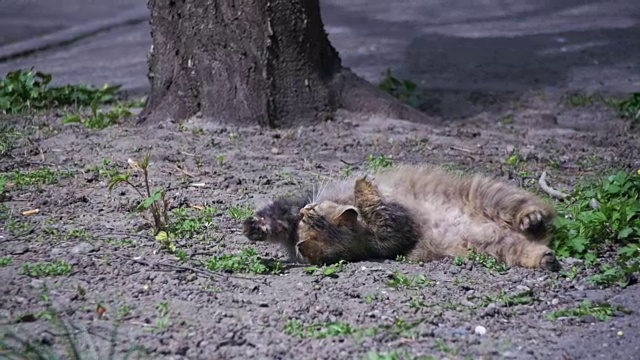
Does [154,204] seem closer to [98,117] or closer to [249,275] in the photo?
[249,275]

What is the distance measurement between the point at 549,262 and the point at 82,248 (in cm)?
223

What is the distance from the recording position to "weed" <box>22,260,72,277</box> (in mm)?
4590

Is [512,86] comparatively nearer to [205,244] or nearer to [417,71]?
[417,71]

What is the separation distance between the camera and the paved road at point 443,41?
1014 centimetres

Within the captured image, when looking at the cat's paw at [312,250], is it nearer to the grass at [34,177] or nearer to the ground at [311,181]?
the ground at [311,181]

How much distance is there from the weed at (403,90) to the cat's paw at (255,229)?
12.9ft

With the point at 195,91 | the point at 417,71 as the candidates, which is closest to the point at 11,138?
the point at 195,91

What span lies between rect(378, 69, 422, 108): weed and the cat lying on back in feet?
11.4

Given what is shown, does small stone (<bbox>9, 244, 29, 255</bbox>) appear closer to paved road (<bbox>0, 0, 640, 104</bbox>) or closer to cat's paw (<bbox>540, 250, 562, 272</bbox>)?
cat's paw (<bbox>540, 250, 562, 272</bbox>)

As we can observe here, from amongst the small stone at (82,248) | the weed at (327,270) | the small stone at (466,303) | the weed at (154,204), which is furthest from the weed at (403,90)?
the small stone at (466,303)

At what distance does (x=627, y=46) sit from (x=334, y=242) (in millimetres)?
6810

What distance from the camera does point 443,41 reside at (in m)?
11.6

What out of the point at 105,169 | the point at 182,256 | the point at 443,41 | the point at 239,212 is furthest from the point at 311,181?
the point at 443,41

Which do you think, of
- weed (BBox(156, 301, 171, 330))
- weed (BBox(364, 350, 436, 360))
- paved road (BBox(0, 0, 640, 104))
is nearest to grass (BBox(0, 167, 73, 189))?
weed (BBox(156, 301, 171, 330))
